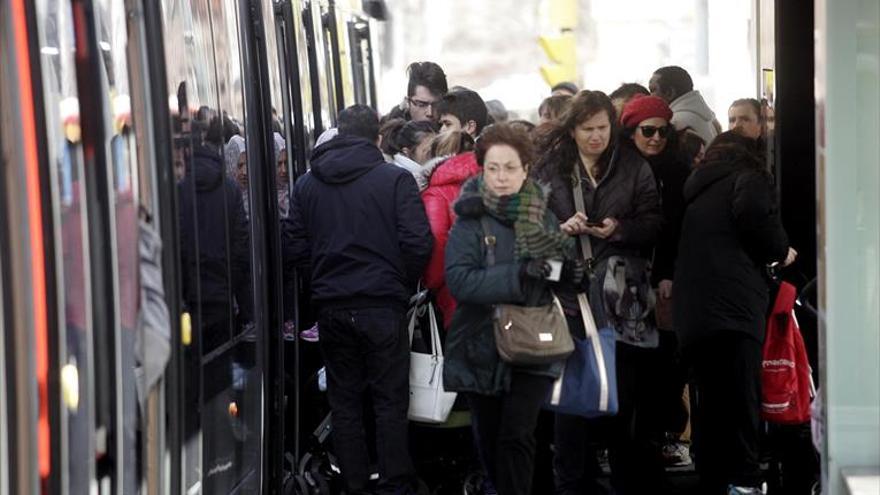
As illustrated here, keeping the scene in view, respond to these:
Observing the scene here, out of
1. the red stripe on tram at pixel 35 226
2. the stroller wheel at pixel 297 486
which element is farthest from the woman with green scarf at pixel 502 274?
the red stripe on tram at pixel 35 226

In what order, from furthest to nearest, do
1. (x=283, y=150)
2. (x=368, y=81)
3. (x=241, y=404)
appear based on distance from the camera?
1. (x=368, y=81)
2. (x=283, y=150)
3. (x=241, y=404)

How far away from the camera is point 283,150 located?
988 centimetres

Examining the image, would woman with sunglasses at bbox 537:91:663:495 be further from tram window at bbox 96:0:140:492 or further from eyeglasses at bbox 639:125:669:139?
tram window at bbox 96:0:140:492

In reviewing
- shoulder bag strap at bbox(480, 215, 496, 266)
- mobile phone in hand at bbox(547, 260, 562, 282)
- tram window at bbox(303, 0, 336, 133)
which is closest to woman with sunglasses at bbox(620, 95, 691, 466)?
mobile phone in hand at bbox(547, 260, 562, 282)

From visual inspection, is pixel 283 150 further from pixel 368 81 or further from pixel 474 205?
pixel 368 81

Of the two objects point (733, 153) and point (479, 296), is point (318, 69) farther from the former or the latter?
point (479, 296)

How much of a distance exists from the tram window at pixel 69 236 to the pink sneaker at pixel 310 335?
16.1ft

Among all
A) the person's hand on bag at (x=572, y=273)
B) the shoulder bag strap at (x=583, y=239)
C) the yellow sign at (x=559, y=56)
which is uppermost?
the yellow sign at (x=559, y=56)

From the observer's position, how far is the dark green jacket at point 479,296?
25.6ft

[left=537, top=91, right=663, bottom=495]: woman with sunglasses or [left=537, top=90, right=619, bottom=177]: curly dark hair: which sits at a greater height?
[left=537, top=90, right=619, bottom=177]: curly dark hair

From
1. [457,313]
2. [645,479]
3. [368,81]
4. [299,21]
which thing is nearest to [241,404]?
[457,313]

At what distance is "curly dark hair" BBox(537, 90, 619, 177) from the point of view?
8594mm

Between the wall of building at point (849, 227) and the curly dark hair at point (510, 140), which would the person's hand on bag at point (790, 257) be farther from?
the wall of building at point (849, 227)

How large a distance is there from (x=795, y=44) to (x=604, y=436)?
1.84m
